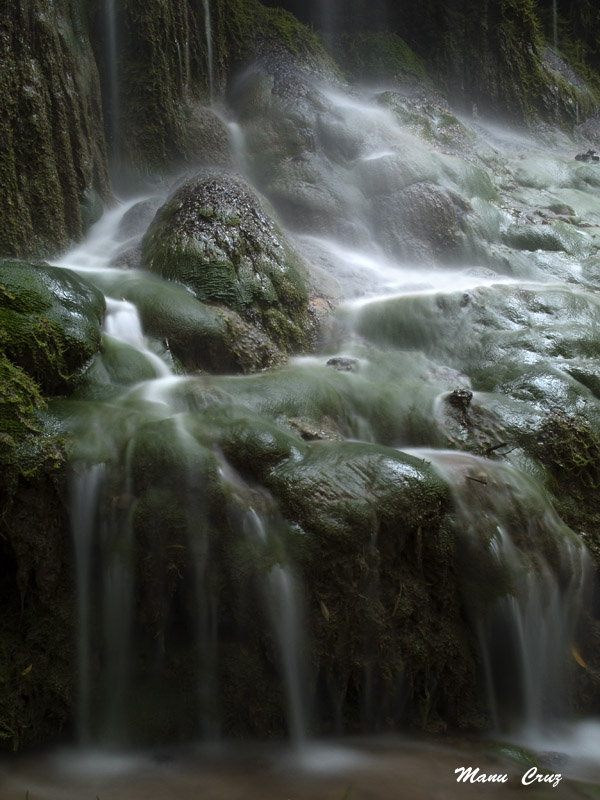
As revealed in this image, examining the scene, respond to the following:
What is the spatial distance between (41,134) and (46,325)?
150 inches

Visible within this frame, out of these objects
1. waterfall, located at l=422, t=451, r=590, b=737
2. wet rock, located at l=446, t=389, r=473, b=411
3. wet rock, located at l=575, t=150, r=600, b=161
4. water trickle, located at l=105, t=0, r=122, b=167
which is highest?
water trickle, located at l=105, t=0, r=122, b=167

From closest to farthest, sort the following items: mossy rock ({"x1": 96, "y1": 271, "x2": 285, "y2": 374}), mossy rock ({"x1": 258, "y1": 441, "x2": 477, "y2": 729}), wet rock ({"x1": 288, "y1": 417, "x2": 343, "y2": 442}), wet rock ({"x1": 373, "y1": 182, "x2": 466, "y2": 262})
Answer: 1. mossy rock ({"x1": 258, "y1": 441, "x2": 477, "y2": 729})
2. wet rock ({"x1": 288, "y1": 417, "x2": 343, "y2": 442})
3. mossy rock ({"x1": 96, "y1": 271, "x2": 285, "y2": 374})
4. wet rock ({"x1": 373, "y1": 182, "x2": 466, "y2": 262})

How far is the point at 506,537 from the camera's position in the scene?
3.46 meters

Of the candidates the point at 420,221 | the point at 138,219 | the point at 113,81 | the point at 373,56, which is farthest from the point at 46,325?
the point at 373,56

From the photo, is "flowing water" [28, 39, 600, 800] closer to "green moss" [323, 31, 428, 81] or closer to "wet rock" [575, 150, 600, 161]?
"wet rock" [575, 150, 600, 161]

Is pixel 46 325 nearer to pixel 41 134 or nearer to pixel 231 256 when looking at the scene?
pixel 231 256

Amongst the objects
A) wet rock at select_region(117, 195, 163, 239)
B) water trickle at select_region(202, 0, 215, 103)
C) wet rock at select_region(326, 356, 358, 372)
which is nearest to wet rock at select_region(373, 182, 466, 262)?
wet rock at select_region(117, 195, 163, 239)

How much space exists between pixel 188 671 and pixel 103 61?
8.99 meters

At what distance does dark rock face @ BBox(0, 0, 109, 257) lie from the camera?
20.7 ft

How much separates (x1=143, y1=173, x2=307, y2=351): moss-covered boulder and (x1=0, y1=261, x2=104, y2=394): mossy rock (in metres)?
1.66

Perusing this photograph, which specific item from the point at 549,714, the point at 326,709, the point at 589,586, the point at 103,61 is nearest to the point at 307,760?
the point at 326,709

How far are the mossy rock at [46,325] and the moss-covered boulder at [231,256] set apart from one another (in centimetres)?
166

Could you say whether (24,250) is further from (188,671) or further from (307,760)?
(307,760)

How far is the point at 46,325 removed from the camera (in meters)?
3.82
